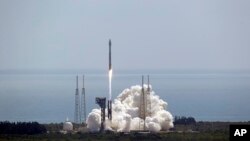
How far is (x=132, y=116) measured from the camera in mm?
77438

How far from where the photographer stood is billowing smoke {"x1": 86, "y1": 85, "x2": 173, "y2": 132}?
74881 millimetres

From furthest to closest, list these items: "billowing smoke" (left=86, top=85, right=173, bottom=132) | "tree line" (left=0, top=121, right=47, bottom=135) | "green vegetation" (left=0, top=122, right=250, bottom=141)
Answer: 1. "billowing smoke" (left=86, top=85, right=173, bottom=132)
2. "tree line" (left=0, top=121, right=47, bottom=135)
3. "green vegetation" (left=0, top=122, right=250, bottom=141)

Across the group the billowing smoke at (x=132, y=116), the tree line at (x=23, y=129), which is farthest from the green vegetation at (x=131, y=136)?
the billowing smoke at (x=132, y=116)

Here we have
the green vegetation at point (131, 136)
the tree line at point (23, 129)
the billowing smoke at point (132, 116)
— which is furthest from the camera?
the billowing smoke at point (132, 116)

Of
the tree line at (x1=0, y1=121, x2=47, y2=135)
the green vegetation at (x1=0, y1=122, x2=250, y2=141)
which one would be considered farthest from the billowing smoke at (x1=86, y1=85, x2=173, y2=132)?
the tree line at (x1=0, y1=121, x2=47, y2=135)

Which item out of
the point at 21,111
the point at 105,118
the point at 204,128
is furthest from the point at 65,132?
the point at 21,111

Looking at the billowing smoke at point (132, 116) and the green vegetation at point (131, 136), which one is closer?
the green vegetation at point (131, 136)

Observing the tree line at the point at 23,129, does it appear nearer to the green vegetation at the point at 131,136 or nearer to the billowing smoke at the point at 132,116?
the green vegetation at the point at 131,136

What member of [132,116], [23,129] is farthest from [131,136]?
[23,129]

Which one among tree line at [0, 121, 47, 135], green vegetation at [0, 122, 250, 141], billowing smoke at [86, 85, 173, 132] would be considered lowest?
green vegetation at [0, 122, 250, 141]

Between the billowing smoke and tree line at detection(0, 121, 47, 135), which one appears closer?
tree line at detection(0, 121, 47, 135)

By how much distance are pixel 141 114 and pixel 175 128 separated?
13.9ft

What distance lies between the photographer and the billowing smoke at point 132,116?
74.9 metres

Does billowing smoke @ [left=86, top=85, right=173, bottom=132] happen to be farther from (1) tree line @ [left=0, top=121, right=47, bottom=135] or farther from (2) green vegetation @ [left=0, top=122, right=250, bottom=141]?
(1) tree line @ [left=0, top=121, right=47, bottom=135]
